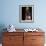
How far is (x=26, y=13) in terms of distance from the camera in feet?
14.6

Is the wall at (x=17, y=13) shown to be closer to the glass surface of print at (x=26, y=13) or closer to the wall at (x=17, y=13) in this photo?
the wall at (x=17, y=13)

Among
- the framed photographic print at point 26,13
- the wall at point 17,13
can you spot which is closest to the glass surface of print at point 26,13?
the framed photographic print at point 26,13

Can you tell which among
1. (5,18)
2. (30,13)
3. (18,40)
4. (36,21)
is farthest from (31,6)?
(18,40)

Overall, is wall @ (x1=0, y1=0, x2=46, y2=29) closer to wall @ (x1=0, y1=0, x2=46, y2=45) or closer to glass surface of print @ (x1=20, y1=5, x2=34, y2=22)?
wall @ (x1=0, y1=0, x2=46, y2=45)

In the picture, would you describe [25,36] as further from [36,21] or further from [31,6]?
[31,6]

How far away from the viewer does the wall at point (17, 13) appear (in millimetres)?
4383

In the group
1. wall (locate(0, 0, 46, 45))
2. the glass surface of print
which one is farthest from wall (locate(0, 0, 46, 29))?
the glass surface of print

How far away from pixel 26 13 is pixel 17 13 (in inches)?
11.4

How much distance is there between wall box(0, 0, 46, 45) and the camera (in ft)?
14.4

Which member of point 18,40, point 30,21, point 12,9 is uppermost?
point 12,9

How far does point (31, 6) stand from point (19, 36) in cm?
108

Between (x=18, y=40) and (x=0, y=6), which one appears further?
(x=0, y=6)

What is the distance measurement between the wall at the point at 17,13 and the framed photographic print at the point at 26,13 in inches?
3.7

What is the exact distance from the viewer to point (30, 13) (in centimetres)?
443
